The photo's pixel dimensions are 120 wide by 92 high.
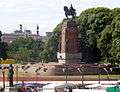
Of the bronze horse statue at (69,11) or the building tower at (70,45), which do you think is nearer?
the building tower at (70,45)

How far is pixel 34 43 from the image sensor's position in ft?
463

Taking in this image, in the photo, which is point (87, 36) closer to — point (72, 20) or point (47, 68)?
point (72, 20)

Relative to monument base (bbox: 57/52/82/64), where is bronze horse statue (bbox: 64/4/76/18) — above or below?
above

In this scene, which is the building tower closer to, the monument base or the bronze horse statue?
the monument base

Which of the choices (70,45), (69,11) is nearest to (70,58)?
(70,45)

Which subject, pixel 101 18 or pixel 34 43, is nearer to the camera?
pixel 101 18

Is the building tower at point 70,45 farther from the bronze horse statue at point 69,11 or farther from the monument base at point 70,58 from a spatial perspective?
the bronze horse statue at point 69,11

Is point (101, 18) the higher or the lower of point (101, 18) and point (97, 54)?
the higher

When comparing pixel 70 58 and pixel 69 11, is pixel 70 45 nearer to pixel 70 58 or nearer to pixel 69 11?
pixel 70 58

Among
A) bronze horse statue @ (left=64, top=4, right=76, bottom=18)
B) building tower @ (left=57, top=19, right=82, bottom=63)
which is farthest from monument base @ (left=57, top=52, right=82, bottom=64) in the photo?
bronze horse statue @ (left=64, top=4, right=76, bottom=18)

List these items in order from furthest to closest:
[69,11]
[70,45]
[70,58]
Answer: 1. [69,11]
2. [70,45]
3. [70,58]

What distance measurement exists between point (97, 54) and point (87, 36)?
3.25m

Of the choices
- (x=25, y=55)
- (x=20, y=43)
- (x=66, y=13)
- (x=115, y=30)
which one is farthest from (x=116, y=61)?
(x=20, y=43)

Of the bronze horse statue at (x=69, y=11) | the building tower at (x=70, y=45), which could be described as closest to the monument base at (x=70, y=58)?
the building tower at (x=70, y=45)
